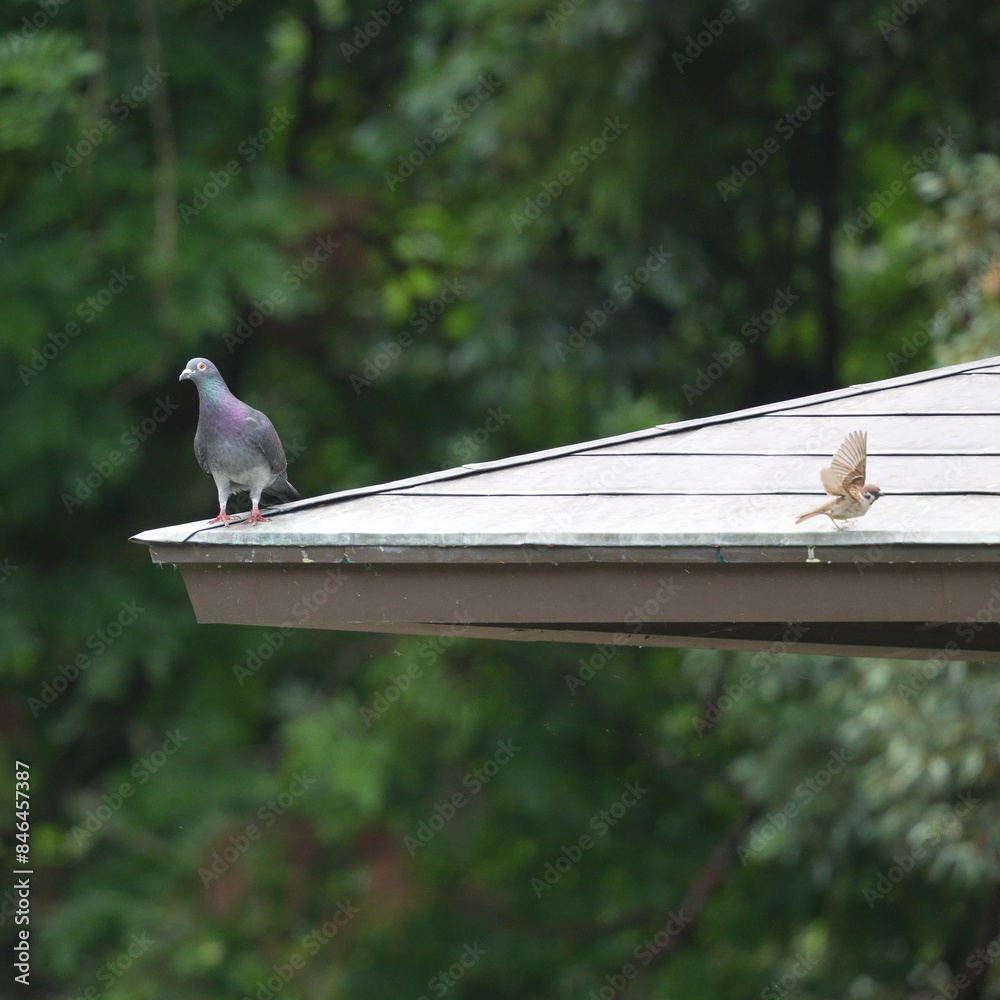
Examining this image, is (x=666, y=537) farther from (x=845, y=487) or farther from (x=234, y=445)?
(x=234, y=445)

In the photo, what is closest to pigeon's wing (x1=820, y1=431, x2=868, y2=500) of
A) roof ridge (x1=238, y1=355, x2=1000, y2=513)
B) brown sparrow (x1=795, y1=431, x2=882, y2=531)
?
brown sparrow (x1=795, y1=431, x2=882, y2=531)

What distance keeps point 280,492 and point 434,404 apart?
20.0ft

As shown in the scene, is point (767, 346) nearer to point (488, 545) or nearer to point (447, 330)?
point (447, 330)

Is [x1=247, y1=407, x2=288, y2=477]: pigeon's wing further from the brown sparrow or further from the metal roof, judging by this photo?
the brown sparrow

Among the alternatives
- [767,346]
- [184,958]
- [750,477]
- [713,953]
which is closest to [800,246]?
[767,346]

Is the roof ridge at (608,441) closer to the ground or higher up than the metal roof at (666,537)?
higher up

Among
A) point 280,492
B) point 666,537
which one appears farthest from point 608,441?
point 280,492

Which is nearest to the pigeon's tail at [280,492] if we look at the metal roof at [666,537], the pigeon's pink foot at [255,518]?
the pigeon's pink foot at [255,518]

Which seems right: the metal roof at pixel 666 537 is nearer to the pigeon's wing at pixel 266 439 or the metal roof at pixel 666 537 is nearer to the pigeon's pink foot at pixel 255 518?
the pigeon's pink foot at pixel 255 518

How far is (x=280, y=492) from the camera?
3545 millimetres

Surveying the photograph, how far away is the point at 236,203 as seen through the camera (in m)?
8.16

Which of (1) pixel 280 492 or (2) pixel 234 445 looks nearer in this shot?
(2) pixel 234 445

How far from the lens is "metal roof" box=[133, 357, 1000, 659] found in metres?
1.96

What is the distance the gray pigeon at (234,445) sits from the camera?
3.26 meters
